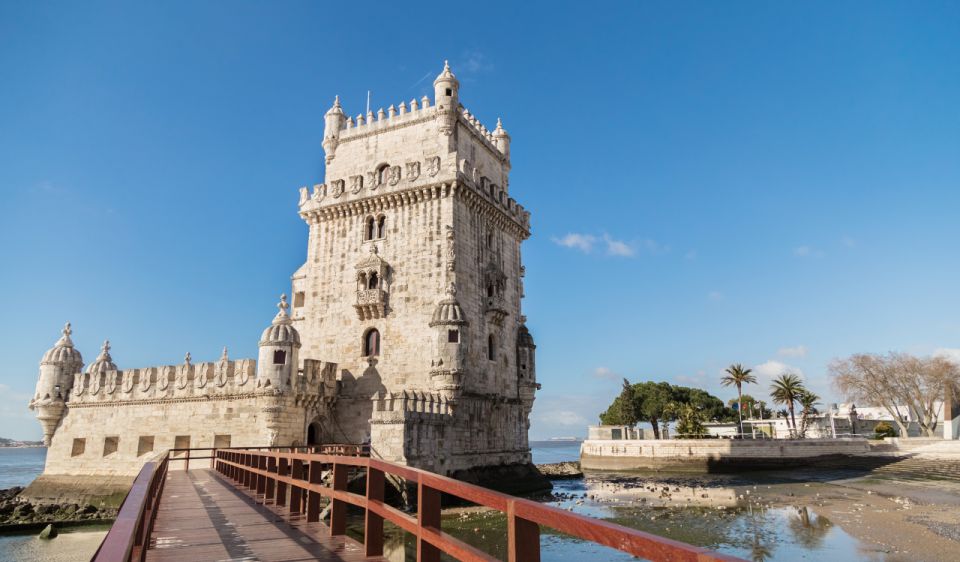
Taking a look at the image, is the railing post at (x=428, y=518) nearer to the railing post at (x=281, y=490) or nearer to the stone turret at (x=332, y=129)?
the railing post at (x=281, y=490)

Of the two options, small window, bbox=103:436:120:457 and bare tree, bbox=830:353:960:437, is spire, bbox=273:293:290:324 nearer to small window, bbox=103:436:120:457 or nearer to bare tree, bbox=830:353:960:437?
small window, bbox=103:436:120:457

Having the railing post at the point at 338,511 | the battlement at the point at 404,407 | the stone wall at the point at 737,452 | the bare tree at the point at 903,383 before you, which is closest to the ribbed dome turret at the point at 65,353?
the battlement at the point at 404,407

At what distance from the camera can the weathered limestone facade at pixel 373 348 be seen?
88.4 feet

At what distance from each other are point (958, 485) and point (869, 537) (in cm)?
1816

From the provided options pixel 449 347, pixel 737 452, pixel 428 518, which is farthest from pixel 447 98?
pixel 737 452

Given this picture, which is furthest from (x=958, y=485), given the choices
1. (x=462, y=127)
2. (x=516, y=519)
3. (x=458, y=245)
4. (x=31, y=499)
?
(x=31, y=499)

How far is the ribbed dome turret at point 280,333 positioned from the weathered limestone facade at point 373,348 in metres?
0.08

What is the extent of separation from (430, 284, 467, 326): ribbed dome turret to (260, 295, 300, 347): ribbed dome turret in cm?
607

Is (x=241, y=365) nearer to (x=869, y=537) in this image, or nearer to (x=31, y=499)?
(x=31, y=499)

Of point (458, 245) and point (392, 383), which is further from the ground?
point (458, 245)

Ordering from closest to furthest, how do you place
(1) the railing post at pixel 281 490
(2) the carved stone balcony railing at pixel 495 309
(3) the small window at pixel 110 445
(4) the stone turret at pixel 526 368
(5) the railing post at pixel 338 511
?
(5) the railing post at pixel 338 511, (1) the railing post at pixel 281 490, (3) the small window at pixel 110 445, (2) the carved stone balcony railing at pixel 495 309, (4) the stone turret at pixel 526 368

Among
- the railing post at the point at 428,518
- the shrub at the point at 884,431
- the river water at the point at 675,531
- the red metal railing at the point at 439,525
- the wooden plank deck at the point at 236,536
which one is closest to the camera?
the red metal railing at the point at 439,525

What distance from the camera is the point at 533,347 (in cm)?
3403

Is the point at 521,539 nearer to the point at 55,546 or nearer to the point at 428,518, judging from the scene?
the point at 428,518
